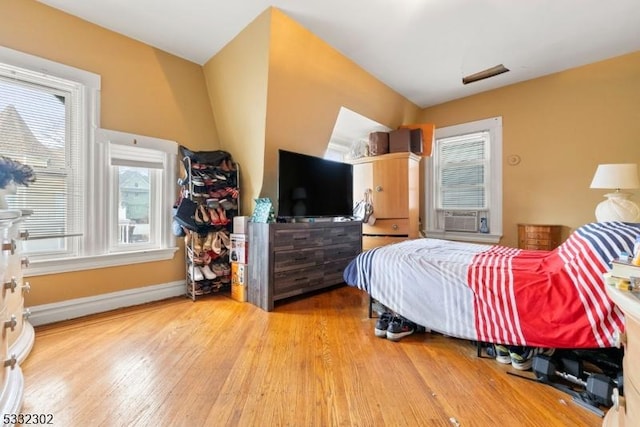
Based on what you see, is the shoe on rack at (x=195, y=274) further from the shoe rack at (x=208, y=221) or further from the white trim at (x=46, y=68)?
the white trim at (x=46, y=68)

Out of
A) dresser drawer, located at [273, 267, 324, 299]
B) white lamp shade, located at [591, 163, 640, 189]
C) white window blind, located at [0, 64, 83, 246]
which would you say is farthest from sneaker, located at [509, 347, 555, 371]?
white window blind, located at [0, 64, 83, 246]

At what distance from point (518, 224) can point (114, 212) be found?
4.83 m

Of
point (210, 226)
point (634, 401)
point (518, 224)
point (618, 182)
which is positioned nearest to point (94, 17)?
point (210, 226)

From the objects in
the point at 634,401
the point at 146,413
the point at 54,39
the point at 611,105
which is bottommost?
the point at 146,413

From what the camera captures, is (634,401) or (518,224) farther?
(518,224)

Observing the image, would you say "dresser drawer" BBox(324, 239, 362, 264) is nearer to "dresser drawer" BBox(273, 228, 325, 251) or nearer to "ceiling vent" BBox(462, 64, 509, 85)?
"dresser drawer" BBox(273, 228, 325, 251)

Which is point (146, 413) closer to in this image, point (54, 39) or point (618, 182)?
point (54, 39)

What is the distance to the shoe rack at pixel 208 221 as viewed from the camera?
2.78 m

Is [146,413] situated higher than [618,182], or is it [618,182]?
[618,182]

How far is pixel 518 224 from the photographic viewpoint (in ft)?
11.7

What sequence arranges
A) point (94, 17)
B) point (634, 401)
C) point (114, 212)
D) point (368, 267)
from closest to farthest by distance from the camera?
point (634, 401), point (368, 267), point (94, 17), point (114, 212)

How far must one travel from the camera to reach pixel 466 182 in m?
4.10

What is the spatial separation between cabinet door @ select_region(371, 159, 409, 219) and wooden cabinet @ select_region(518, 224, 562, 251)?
4.96 feet

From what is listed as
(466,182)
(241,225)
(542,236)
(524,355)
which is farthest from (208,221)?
(542,236)
